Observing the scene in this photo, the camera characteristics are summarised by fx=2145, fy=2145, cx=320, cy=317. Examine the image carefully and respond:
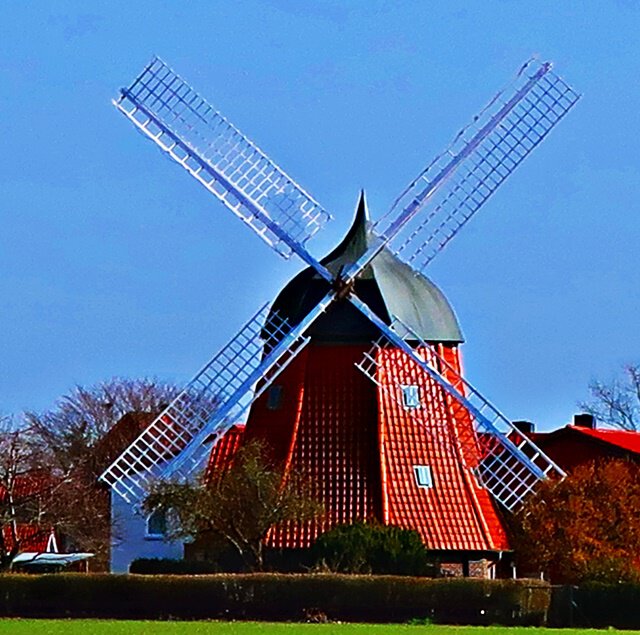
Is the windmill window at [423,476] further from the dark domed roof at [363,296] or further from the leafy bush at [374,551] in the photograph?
the dark domed roof at [363,296]

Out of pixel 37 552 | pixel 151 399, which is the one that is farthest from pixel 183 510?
pixel 151 399

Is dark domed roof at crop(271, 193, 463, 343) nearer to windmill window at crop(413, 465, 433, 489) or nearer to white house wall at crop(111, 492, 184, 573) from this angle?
windmill window at crop(413, 465, 433, 489)

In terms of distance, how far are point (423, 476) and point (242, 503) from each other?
3.78 m

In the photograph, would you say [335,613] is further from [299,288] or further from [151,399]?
[151,399]

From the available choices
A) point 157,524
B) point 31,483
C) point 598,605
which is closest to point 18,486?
point 31,483

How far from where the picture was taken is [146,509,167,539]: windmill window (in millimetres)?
45688

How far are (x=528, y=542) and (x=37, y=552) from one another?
27.9 metres

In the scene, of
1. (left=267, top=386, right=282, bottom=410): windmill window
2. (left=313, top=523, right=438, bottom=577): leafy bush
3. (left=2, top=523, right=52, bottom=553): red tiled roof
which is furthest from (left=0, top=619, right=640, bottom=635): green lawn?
(left=2, top=523, right=52, bottom=553): red tiled roof

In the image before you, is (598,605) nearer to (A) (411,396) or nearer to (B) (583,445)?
(A) (411,396)

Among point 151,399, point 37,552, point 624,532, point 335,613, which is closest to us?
point 335,613

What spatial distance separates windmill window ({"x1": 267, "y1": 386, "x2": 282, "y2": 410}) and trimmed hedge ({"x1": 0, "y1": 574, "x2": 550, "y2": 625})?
4.95 metres

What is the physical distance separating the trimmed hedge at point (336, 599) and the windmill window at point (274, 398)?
16.2 feet

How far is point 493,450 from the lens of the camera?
148 ft

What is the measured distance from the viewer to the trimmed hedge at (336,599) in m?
41.2
